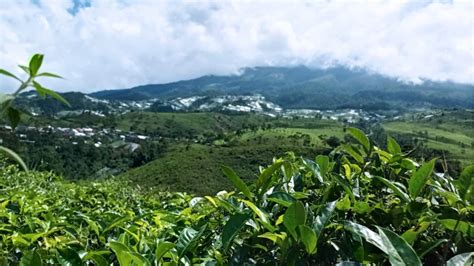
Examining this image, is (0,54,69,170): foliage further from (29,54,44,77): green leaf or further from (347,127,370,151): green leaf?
(347,127,370,151): green leaf

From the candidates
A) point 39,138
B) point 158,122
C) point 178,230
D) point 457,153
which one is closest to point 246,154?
point 39,138

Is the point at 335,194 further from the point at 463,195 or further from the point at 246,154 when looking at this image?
the point at 246,154

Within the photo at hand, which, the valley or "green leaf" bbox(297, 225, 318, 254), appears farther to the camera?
the valley

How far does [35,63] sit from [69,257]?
0.61m

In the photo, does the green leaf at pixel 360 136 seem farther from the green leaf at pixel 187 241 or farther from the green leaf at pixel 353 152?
the green leaf at pixel 187 241

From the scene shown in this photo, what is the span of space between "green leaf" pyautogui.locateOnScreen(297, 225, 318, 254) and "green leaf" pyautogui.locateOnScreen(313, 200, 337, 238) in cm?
6

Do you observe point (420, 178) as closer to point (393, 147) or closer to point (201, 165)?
point (393, 147)

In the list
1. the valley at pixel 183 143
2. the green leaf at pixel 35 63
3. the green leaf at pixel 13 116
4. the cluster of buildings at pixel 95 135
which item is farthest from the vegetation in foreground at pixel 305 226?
the cluster of buildings at pixel 95 135

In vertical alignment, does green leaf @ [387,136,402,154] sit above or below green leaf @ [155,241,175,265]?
above

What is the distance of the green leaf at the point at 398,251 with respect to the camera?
44.5 inches

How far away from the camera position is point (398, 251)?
3.74 feet

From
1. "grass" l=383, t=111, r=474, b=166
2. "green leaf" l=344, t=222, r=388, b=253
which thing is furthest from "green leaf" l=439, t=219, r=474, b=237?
"grass" l=383, t=111, r=474, b=166

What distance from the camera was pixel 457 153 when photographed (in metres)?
105

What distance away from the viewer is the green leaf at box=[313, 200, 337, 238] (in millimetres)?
1298
